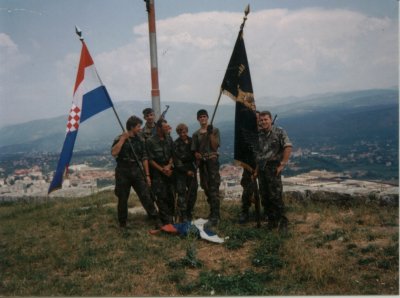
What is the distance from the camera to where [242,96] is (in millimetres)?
7969

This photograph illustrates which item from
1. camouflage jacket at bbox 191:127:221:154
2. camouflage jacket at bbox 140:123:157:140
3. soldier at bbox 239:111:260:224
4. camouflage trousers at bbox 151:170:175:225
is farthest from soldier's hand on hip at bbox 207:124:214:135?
camouflage trousers at bbox 151:170:175:225

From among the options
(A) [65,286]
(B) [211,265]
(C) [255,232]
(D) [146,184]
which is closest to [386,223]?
(C) [255,232]

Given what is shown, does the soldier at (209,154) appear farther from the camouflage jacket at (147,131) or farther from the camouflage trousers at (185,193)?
the camouflage jacket at (147,131)

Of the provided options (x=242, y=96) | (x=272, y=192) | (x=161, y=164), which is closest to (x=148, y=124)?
(x=161, y=164)

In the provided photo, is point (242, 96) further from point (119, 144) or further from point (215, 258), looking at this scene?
point (215, 258)

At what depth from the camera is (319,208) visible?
30.6ft

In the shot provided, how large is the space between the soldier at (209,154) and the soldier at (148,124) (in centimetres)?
100

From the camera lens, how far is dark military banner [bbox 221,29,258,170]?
26.0 ft

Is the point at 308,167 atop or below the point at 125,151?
below

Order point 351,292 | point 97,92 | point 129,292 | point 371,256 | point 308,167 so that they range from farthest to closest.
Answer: point 308,167 < point 97,92 < point 371,256 < point 129,292 < point 351,292

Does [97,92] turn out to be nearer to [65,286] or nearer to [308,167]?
[65,286]

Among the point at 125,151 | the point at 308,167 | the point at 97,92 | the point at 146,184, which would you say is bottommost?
the point at 308,167

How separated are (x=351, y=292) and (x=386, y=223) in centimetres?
327

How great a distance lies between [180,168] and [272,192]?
76.7 inches
